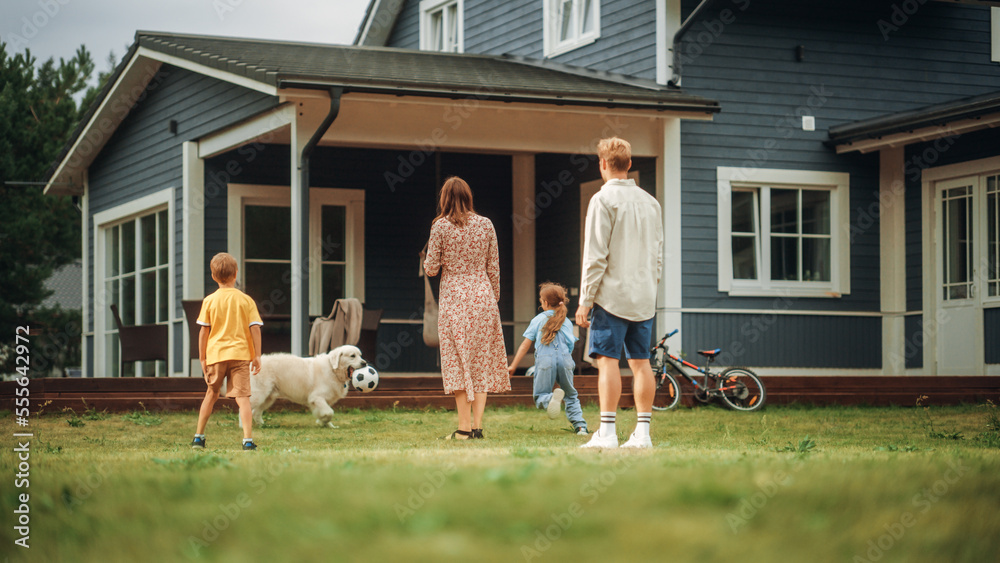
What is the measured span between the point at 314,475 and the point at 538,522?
1323mm

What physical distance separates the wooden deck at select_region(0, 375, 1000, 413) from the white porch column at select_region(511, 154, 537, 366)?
4.41 metres

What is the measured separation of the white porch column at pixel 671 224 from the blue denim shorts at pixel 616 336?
Result: 7000mm

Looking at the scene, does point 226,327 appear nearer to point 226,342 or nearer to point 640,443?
point 226,342

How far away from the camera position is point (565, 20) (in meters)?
15.8

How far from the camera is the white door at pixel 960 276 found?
13.6 meters

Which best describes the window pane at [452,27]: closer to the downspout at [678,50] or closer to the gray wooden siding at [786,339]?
the downspout at [678,50]

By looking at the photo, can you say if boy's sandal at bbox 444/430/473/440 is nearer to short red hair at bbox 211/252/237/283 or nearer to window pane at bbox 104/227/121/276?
short red hair at bbox 211/252/237/283

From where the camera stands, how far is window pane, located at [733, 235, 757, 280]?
13977 millimetres

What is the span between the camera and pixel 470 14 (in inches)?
700

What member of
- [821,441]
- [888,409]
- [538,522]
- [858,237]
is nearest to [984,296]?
[858,237]

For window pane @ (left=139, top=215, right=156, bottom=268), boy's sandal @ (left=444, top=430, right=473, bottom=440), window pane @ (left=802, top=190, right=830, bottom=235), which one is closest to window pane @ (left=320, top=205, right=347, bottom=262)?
window pane @ (left=139, top=215, right=156, bottom=268)

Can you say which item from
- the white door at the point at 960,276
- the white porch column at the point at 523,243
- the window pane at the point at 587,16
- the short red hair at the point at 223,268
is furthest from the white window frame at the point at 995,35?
the short red hair at the point at 223,268

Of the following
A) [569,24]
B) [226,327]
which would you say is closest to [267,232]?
[569,24]

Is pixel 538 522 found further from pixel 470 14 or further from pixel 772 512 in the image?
pixel 470 14
